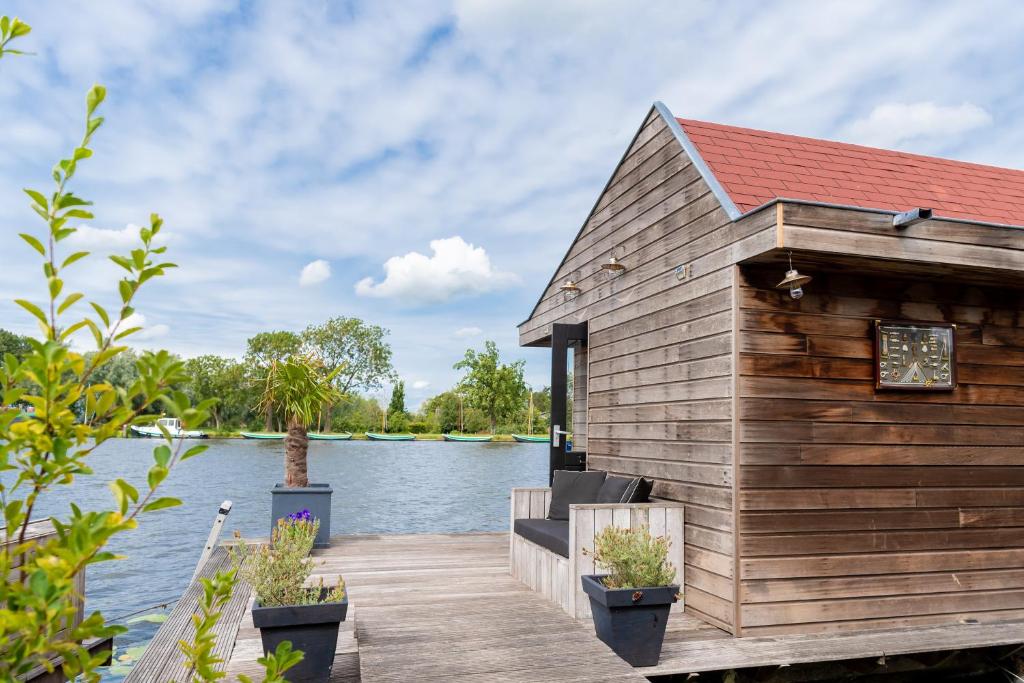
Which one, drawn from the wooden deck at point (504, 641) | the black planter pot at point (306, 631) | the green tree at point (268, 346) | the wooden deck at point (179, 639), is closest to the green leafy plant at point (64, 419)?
the wooden deck at point (179, 639)

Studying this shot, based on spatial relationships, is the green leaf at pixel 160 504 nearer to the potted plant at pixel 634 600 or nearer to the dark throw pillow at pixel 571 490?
the potted plant at pixel 634 600

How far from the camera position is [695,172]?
16.0 ft

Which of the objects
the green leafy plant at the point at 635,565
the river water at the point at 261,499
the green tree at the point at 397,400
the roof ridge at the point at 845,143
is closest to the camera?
the green leafy plant at the point at 635,565

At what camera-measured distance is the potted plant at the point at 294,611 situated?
3.18 metres

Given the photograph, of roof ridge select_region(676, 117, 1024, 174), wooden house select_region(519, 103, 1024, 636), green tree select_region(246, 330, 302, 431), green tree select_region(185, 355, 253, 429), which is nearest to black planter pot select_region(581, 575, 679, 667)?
wooden house select_region(519, 103, 1024, 636)

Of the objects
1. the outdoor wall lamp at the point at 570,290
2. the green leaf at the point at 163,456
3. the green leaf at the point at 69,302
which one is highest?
the outdoor wall lamp at the point at 570,290

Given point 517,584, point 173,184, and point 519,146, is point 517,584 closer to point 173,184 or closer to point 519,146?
point 519,146

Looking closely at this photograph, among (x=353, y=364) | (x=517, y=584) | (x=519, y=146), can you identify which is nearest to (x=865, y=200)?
(x=517, y=584)

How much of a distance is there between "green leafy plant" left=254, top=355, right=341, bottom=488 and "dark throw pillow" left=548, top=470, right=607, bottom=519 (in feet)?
8.91

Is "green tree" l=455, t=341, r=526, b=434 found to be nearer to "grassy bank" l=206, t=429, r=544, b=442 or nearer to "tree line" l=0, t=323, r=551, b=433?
"tree line" l=0, t=323, r=551, b=433

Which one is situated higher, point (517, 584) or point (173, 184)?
point (173, 184)

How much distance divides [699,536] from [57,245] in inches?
162

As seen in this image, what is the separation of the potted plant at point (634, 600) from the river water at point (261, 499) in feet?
6.66

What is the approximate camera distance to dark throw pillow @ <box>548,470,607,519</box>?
18.1ft
